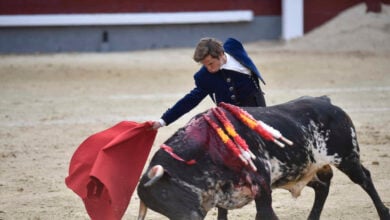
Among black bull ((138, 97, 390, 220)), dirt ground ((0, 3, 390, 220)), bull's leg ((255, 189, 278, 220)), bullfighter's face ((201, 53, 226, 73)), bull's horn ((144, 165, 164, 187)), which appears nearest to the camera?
bull's horn ((144, 165, 164, 187))

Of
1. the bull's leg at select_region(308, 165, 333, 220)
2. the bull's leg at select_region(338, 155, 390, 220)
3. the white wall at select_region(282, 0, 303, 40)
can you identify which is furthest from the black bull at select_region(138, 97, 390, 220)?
the white wall at select_region(282, 0, 303, 40)

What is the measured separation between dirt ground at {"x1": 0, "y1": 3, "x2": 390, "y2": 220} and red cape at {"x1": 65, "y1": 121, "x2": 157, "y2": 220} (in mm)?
778

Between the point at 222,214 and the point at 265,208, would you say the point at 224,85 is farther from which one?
the point at 265,208

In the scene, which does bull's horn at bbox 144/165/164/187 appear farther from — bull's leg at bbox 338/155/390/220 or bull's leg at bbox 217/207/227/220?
bull's leg at bbox 338/155/390/220

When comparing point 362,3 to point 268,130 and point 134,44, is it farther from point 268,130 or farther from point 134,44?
point 268,130

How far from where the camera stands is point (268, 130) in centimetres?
376

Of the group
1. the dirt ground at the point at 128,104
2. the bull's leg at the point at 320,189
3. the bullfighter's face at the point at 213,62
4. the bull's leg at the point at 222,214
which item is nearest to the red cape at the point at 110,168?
the bullfighter's face at the point at 213,62

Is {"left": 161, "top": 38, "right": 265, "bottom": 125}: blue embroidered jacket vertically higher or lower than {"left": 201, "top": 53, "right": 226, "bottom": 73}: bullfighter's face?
lower

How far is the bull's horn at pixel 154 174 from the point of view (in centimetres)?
346

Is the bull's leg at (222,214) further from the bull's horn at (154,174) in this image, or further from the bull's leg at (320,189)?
the bull's horn at (154,174)

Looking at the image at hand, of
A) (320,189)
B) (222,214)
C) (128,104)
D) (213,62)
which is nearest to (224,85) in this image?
(213,62)

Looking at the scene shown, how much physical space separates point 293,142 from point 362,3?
10.3m

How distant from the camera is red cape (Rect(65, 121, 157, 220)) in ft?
12.4

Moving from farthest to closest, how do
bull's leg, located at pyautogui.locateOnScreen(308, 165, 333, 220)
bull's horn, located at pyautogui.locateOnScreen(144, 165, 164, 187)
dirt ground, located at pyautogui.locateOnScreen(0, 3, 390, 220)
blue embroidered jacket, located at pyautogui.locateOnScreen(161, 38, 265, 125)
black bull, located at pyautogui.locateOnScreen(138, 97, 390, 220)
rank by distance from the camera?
1. dirt ground, located at pyautogui.locateOnScreen(0, 3, 390, 220)
2. bull's leg, located at pyautogui.locateOnScreen(308, 165, 333, 220)
3. blue embroidered jacket, located at pyautogui.locateOnScreen(161, 38, 265, 125)
4. black bull, located at pyautogui.locateOnScreen(138, 97, 390, 220)
5. bull's horn, located at pyautogui.locateOnScreen(144, 165, 164, 187)
